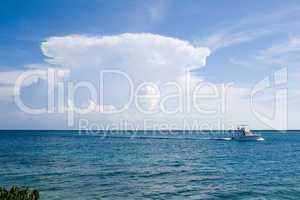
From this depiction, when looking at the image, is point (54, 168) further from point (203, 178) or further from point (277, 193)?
point (277, 193)

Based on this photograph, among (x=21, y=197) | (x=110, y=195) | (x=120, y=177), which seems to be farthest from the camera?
(x=120, y=177)

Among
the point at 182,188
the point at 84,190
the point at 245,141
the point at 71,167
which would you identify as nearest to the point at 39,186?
the point at 84,190

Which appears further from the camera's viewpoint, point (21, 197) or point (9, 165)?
point (9, 165)

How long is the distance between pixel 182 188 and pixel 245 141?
119654mm

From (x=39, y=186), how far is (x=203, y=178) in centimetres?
1943

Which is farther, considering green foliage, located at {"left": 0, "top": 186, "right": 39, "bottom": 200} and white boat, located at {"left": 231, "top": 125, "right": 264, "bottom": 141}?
white boat, located at {"left": 231, "top": 125, "right": 264, "bottom": 141}

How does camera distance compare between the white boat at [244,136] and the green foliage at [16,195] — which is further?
the white boat at [244,136]

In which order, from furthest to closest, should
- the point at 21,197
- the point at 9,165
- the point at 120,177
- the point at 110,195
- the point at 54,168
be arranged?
the point at 9,165, the point at 54,168, the point at 120,177, the point at 110,195, the point at 21,197

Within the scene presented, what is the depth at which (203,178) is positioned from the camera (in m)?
Answer: 48.5

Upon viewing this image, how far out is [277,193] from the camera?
1535 inches

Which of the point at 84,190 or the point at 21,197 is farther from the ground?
the point at 21,197

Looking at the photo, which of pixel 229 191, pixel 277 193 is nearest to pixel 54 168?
pixel 229 191

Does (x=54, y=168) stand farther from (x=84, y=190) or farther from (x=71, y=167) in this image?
(x=84, y=190)

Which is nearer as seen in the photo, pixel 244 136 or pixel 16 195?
pixel 16 195
